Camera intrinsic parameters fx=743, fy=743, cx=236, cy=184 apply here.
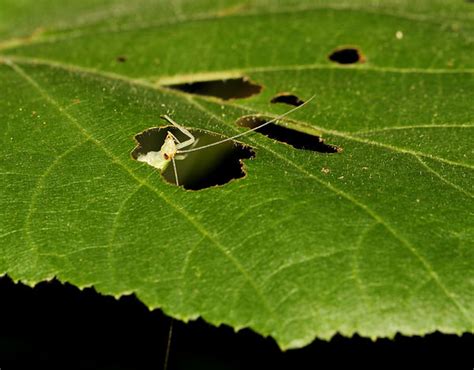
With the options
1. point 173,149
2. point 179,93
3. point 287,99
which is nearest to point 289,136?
point 287,99

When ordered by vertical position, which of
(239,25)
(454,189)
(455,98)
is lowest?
(454,189)

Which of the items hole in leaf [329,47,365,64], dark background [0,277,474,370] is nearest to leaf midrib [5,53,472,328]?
hole in leaf [329,47,365,64]

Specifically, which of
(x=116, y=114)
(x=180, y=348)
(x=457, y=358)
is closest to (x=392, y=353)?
(x=457, y=358)

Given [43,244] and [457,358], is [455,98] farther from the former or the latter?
[43,244]

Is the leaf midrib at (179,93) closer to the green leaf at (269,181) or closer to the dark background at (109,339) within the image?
the green leaf at (269,181)

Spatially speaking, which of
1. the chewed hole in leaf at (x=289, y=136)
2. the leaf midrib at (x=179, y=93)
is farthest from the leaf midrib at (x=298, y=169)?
the chewed hole in leaf at (x=289, y=136)

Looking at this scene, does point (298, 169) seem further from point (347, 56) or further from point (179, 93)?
point (347, 56)
